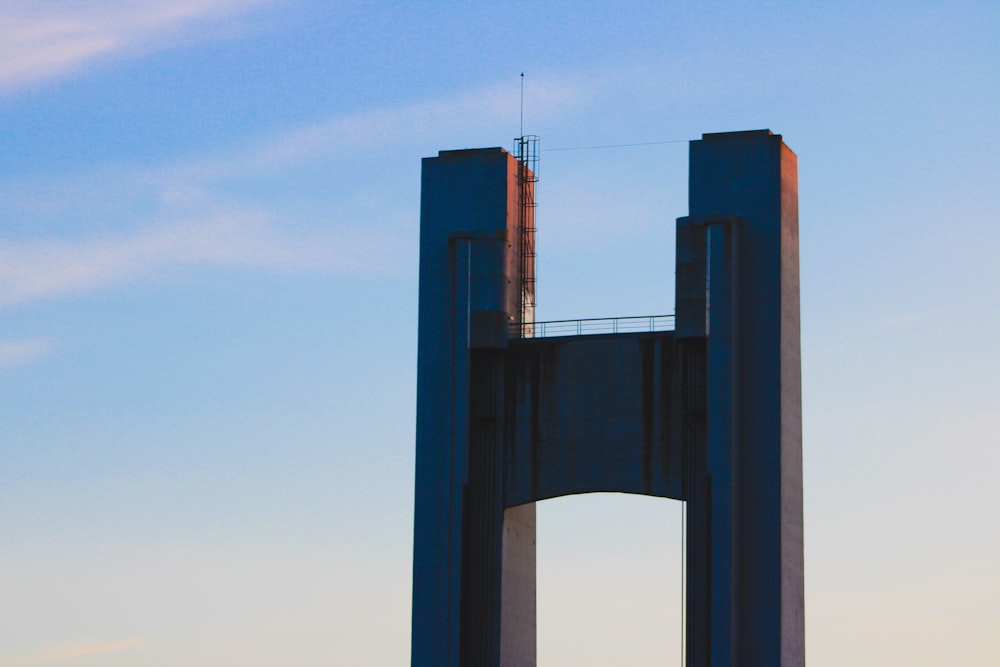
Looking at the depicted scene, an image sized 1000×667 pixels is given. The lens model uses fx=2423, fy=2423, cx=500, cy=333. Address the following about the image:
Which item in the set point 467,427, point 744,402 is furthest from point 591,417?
point 744,402

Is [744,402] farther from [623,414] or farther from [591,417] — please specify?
[591,417]

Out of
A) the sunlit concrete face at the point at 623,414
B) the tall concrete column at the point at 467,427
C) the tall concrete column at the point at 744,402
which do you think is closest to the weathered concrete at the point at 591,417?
the sunlit concrete face at the point at 623,414

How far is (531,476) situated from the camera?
57.9 meters

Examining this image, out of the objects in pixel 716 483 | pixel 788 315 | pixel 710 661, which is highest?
pixel 788 315

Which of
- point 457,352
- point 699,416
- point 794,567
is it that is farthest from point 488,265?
point 794,567

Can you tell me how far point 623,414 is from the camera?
Result: 57594 mm

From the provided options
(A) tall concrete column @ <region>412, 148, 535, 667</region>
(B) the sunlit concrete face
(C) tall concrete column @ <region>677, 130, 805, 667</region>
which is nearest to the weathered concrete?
(B) the sunlit concrete face

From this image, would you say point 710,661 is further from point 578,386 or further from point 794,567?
point 578,386

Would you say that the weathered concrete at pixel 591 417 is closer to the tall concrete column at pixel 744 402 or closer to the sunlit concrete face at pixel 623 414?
the sunlit concrete face at pixel 623 414

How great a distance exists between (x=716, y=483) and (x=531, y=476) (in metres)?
4.70

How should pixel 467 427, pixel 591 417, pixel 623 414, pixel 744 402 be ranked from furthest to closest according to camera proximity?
pixel 467 427
pixel 591 417
pixel 623 414
pixel 744 402

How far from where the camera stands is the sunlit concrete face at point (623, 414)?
55.7 meters

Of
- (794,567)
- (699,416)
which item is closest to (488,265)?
(699,416)

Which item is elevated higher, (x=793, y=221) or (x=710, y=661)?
(x=793, y=221)
